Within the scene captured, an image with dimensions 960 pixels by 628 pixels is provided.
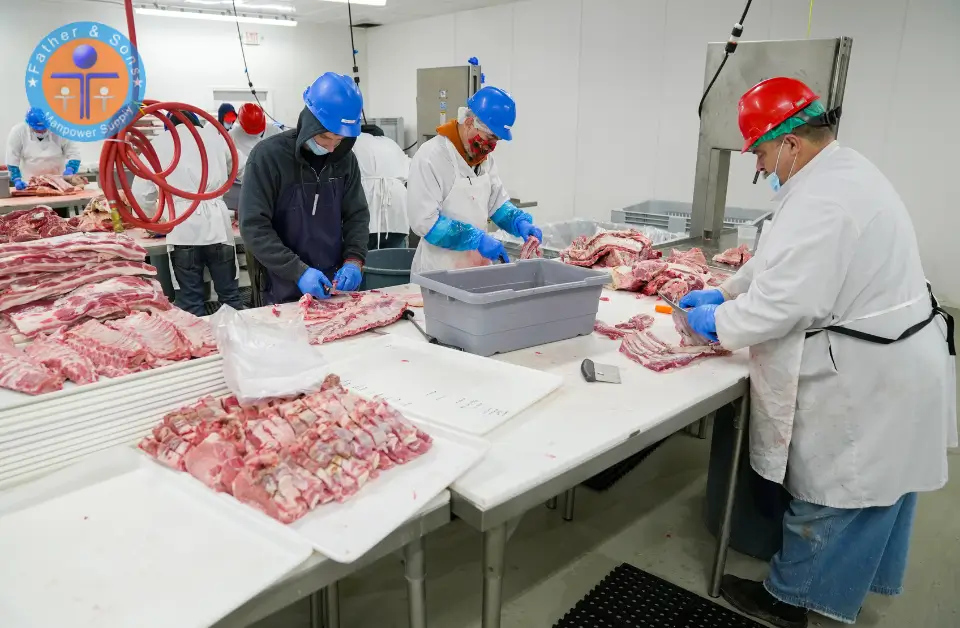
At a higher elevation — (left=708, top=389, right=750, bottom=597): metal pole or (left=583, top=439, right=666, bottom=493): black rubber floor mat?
(left=708, top=389, right=750, bottom=597): metal pole

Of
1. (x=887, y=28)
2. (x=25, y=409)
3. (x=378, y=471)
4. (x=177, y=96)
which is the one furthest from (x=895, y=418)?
(x=177, y=96)

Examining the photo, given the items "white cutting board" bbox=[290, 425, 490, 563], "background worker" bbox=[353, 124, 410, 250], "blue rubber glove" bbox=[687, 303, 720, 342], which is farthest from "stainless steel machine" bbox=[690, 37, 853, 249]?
"white cutting board" bbox=[290, 425, 490, 563]

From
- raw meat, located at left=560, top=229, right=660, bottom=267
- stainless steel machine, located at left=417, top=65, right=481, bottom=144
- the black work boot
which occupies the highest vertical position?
stainless steel machine, located at left=417, top=65, right=481, bottom=144

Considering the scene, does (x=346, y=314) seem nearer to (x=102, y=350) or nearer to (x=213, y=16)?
(x=102, y=350)

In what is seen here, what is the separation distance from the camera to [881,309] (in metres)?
2.03

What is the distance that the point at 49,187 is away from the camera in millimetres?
6320

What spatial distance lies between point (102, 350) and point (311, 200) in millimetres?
1503

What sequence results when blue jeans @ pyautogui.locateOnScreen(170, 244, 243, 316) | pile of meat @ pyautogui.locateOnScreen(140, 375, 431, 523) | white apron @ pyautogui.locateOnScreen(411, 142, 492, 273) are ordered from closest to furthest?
1. pile of meat @ pyautogui.locateOnScreen(140, 375, 431, 523)
2. white apron @ pyautogui.locateOnScreen(411, 142, 492, 273)
3. blue jeans @ pyautogui.locateOnScreen(170, 244, 243, 316)

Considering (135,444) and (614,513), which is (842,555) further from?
(135,444)

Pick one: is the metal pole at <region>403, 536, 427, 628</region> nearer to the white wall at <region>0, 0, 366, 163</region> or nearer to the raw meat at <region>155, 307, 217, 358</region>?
the raw meat at <region>155, 307, 217, 358</region>

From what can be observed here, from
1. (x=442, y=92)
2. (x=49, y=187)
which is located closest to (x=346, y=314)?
(x=442, y=92)

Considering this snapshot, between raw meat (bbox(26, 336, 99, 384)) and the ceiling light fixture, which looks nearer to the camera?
raw meat (bbox(26, 336, 99, 384))

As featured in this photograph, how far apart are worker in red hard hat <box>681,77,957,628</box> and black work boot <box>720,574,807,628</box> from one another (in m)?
0.13

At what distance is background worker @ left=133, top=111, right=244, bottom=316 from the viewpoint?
4840mm
